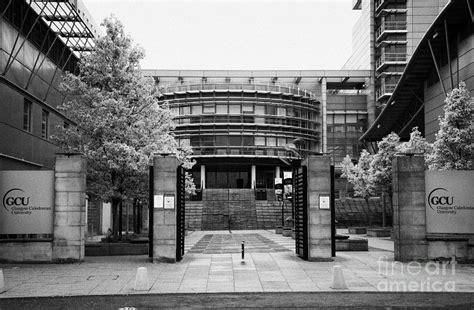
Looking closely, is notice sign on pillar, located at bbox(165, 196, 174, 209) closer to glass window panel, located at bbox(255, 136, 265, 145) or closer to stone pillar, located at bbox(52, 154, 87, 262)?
stone pillar, located at bbox(52, 154, 87, 262)

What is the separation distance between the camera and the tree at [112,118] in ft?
95.7

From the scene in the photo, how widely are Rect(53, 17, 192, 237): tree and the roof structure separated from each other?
25.3m

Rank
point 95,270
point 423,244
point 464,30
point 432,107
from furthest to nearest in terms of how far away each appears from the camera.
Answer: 1. point 432,107
2. point 464,30
3. point 423,244
4. point 95,270

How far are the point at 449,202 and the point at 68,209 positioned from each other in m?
14.6

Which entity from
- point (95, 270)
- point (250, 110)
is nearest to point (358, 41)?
point (250, 110)

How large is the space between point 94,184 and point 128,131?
3.31 meters

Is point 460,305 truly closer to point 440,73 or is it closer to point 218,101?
point 440,73

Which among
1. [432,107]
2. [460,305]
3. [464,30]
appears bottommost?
[460,305]

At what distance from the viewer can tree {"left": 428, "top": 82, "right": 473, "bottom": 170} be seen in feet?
115

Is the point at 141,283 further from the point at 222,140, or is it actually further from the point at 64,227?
the point at 222,140

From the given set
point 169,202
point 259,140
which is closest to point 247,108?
point 259,140

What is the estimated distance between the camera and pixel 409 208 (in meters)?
22.4

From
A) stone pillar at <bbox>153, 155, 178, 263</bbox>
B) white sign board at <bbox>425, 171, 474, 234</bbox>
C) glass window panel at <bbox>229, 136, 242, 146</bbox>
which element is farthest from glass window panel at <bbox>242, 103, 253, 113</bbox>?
white sign board at <bbox>425, 171, 474, 234</bbox>

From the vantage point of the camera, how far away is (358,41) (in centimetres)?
11569
